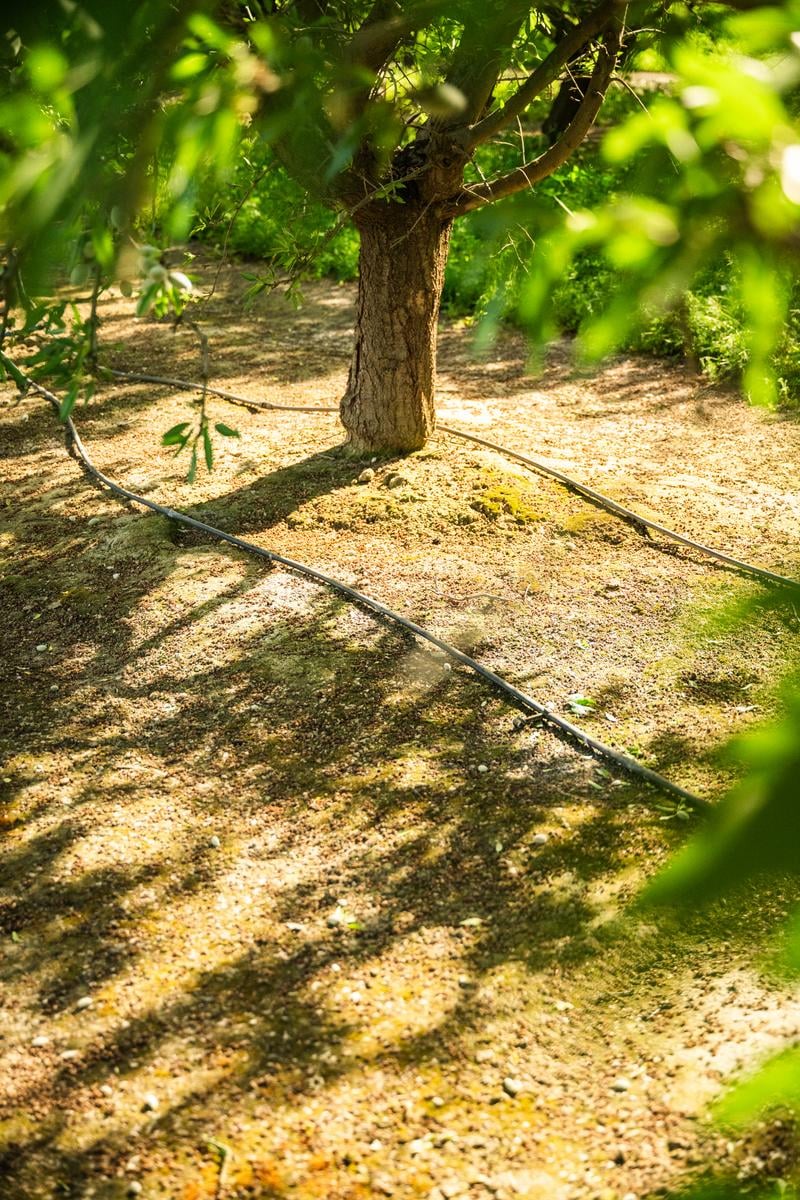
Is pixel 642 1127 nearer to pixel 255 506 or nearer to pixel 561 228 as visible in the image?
pixel 561 228

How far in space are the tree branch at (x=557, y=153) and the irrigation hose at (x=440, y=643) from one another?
1.58 metres

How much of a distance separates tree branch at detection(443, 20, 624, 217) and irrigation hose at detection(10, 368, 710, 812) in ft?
5.18

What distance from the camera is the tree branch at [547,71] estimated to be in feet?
5.62

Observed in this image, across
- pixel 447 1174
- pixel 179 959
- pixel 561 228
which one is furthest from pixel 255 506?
pixel 561 228

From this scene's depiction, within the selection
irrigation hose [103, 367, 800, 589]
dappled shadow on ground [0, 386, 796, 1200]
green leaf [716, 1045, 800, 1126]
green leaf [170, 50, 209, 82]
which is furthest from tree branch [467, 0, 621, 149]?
dappled shadow on ground [0, 386, 796, 1200]

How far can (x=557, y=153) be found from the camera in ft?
15.3

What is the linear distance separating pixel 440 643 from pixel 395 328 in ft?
6.01

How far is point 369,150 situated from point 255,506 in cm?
167

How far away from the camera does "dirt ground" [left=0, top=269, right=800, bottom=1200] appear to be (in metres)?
2.25

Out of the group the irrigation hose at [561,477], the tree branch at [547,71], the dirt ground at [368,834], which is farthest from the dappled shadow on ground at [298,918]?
the tree branch at [547,71]

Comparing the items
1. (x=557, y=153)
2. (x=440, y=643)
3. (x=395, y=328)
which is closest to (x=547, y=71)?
(x=557, y=153)

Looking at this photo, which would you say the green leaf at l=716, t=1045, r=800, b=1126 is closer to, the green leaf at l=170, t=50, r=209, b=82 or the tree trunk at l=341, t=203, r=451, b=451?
the green leaf at l=170, t=50, r=209, b=82

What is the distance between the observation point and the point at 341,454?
216 inches

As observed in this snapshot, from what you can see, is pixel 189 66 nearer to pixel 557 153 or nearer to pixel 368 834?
pixel 368 834
